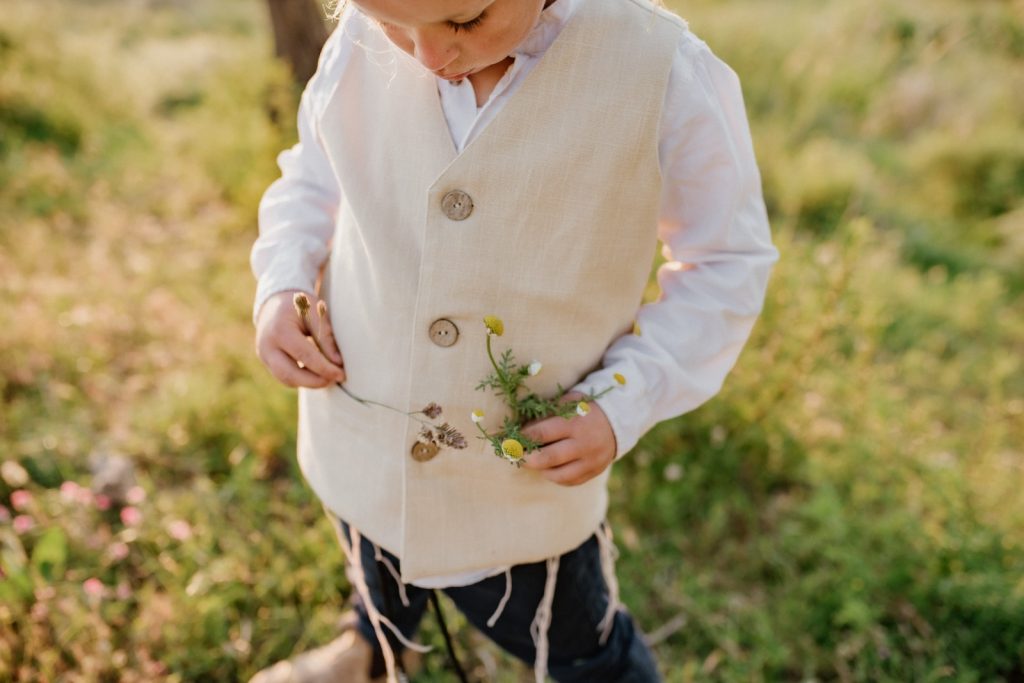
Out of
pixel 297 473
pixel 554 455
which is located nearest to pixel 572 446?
pixel 554 455

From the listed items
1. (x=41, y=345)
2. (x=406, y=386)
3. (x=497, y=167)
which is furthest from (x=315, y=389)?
(x=41, y=345)

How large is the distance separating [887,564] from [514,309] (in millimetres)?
1670

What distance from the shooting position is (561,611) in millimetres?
1445

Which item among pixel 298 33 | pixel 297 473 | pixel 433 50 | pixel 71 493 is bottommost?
pixel 297 473

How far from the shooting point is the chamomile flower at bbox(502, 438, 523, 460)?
1.08 m

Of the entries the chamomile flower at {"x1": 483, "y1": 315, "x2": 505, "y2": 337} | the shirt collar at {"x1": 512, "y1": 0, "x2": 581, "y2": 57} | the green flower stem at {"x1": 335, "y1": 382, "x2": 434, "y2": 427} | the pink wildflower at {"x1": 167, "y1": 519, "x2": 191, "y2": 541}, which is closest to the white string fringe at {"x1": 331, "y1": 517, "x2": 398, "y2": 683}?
the green flower stem at {"x1": 335, "y1": 382, "x2": 434, "y2": 427}

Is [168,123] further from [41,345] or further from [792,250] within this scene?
[792,250]

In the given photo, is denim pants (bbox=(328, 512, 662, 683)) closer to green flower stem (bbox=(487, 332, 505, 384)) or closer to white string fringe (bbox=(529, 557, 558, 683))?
white string fringe (bbox=(529, 557, 558, 683))

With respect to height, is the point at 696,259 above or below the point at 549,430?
above

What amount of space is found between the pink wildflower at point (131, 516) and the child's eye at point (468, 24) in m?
1.81

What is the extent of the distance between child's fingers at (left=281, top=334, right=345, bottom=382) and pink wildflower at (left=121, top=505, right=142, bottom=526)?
3.92 ft

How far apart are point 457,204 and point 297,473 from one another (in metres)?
1.63

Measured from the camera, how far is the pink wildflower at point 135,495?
219 centimetres

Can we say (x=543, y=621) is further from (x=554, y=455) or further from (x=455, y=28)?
(x=455, y=28)
